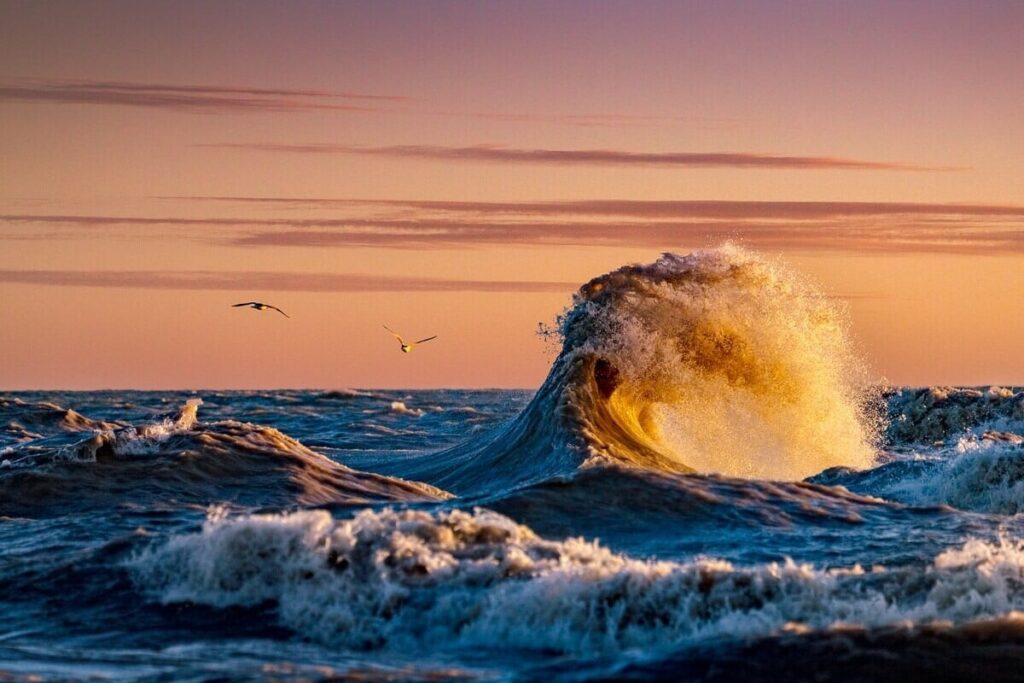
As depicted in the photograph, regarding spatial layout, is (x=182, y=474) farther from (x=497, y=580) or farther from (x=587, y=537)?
(x=497, y=580)

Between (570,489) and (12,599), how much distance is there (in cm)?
575

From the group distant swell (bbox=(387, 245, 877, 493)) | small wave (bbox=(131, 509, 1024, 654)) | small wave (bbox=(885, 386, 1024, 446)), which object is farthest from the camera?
small wave (bbox=(885, 386, 1024, 446))

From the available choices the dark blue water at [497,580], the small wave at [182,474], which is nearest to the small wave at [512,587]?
the dark blue water at [497,580]

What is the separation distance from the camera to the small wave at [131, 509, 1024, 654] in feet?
34.7

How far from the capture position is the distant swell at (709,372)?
24656mm

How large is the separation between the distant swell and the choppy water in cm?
5

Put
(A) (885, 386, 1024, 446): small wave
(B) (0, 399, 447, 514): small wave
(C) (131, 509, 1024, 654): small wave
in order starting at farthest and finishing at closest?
(A) (885, 386, 1024, 446): small wave
(B) (0, 399, 447, 514): small wave
(C) (131, 509, 1024, 654): small wave

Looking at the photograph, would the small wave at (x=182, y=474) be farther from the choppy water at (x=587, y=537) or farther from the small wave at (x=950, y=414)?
the small wave at (x=950, y=414)

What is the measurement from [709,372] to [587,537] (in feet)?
37.3

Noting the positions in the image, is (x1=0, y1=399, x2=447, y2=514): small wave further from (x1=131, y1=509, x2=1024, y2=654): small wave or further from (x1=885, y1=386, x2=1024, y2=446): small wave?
(x1=885, y1=386, x2=1024, y2=446): small wave

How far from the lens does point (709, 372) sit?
25.5 m

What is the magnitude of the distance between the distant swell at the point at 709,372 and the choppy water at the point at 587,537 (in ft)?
0.15

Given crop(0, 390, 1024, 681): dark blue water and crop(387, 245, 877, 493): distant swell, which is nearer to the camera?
crop(0, 390, 1024, 681): dark blue water

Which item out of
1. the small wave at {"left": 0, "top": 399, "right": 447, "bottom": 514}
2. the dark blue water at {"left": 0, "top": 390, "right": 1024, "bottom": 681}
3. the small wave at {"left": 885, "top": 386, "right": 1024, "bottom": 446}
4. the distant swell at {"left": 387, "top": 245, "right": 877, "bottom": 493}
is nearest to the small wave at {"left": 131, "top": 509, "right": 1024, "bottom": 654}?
the dark blue water at {"left": 0, "top": 390, "right": 1024, "bottom": 681}
